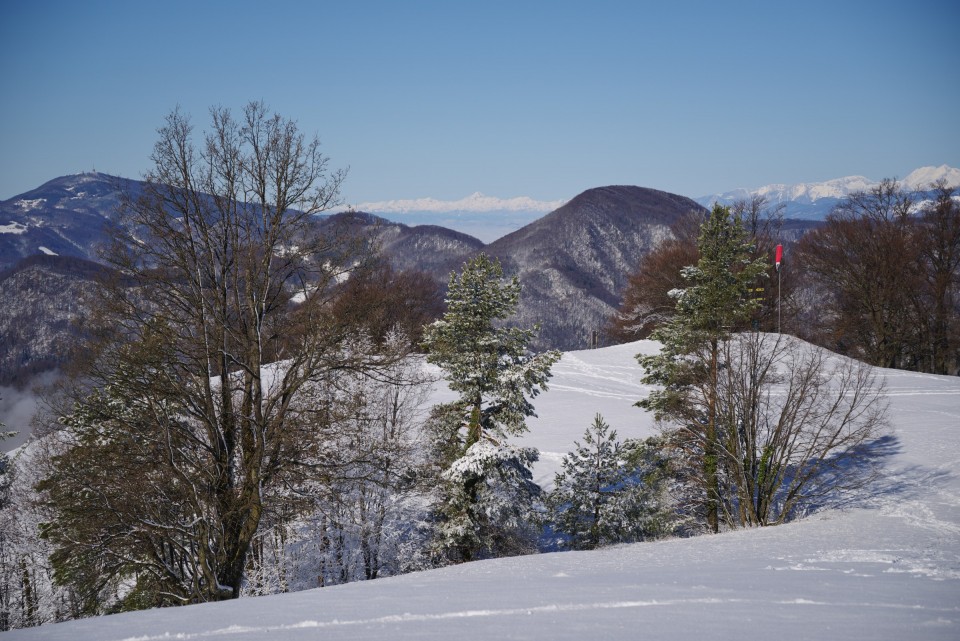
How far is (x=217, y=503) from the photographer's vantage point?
373 inches

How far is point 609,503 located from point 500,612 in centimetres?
1167

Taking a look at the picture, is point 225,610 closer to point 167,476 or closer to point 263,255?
point 167,476

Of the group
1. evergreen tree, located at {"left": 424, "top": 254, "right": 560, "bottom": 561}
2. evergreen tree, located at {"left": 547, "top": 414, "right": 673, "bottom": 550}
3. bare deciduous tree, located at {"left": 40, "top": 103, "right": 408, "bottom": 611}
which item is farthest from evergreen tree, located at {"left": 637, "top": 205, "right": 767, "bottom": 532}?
bare deciduous tree, located at {"left": 40, "top": 103, "right": 408, "bottom": 611}

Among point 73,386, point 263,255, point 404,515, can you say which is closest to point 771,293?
point 404,515

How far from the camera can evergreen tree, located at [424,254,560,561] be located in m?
15.4

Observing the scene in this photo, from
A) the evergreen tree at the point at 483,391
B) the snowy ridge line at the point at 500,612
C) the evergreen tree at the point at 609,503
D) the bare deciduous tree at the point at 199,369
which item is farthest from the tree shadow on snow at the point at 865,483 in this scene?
the bare deciduous tree at the point at 199,369

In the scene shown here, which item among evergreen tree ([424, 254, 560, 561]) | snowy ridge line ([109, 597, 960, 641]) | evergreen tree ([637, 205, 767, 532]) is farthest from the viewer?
evergreen tree ([637, 205, 767, 532])

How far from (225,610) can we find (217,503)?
384 centimetres

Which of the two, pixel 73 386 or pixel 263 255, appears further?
pixel 263 255

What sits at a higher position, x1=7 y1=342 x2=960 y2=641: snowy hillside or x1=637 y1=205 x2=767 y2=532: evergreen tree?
x1=637 y1=205 x2=767 y2=532: evergreen tree

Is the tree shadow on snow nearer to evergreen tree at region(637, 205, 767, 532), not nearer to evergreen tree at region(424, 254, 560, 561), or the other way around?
evergreen tree at region(637, 205, 767, 532)

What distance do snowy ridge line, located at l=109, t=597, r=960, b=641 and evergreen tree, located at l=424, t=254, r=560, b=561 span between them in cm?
926

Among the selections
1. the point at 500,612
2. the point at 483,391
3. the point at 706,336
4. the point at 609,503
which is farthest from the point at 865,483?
the point at 500,612

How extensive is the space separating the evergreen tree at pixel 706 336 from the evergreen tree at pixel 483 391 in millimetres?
3424
